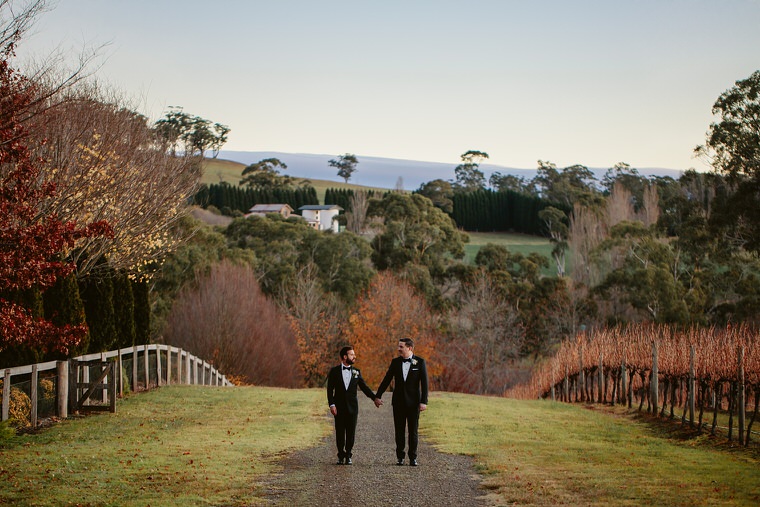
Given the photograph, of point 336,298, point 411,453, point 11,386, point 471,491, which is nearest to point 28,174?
point 11,386

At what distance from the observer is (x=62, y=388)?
20219mm

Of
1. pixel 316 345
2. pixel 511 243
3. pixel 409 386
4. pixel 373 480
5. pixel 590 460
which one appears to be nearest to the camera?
pixel 373 480

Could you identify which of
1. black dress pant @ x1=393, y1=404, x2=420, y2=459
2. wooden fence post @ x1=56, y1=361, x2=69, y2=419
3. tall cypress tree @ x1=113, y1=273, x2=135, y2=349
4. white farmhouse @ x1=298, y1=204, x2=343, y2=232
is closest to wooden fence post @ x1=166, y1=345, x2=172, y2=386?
tall cypress tree @ x1=113, y1=273, x2=135, y2=349

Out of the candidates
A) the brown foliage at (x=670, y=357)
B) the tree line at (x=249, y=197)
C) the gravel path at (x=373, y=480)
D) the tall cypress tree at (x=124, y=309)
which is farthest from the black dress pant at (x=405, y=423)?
the tree line at (x=249, y=197)

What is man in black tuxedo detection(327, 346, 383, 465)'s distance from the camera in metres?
13.8

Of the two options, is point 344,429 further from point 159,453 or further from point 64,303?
point 64,303

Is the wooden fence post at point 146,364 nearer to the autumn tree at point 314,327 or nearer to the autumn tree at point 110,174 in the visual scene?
the autumn tree at point 110,174

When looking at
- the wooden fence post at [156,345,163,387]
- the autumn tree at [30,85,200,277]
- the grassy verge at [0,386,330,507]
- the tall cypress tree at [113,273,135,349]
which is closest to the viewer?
the grassy verge at [0,386,330,507]

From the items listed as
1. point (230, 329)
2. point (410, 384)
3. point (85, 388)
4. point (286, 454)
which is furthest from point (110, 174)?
point (230, 329)

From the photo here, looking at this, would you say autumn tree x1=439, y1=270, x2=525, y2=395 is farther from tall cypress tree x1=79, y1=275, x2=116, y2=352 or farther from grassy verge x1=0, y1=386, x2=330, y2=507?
grassy verge x1=0, y1=386, x2=330, y2=507

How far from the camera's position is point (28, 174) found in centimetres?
1518

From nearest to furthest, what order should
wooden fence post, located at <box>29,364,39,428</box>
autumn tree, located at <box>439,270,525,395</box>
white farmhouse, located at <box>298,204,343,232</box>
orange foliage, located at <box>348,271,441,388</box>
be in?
wooden fence post, located at <box>29,364,39,428</box>
orange foliage, located at <box>348,271,441,388</box>
autumn tree, located at <box>439,270,525,395</box>
white farmhouse, located at <box>298,204,343,232</box>

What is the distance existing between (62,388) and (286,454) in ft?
24.7

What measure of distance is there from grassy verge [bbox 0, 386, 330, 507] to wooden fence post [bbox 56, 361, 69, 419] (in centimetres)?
→ 70
